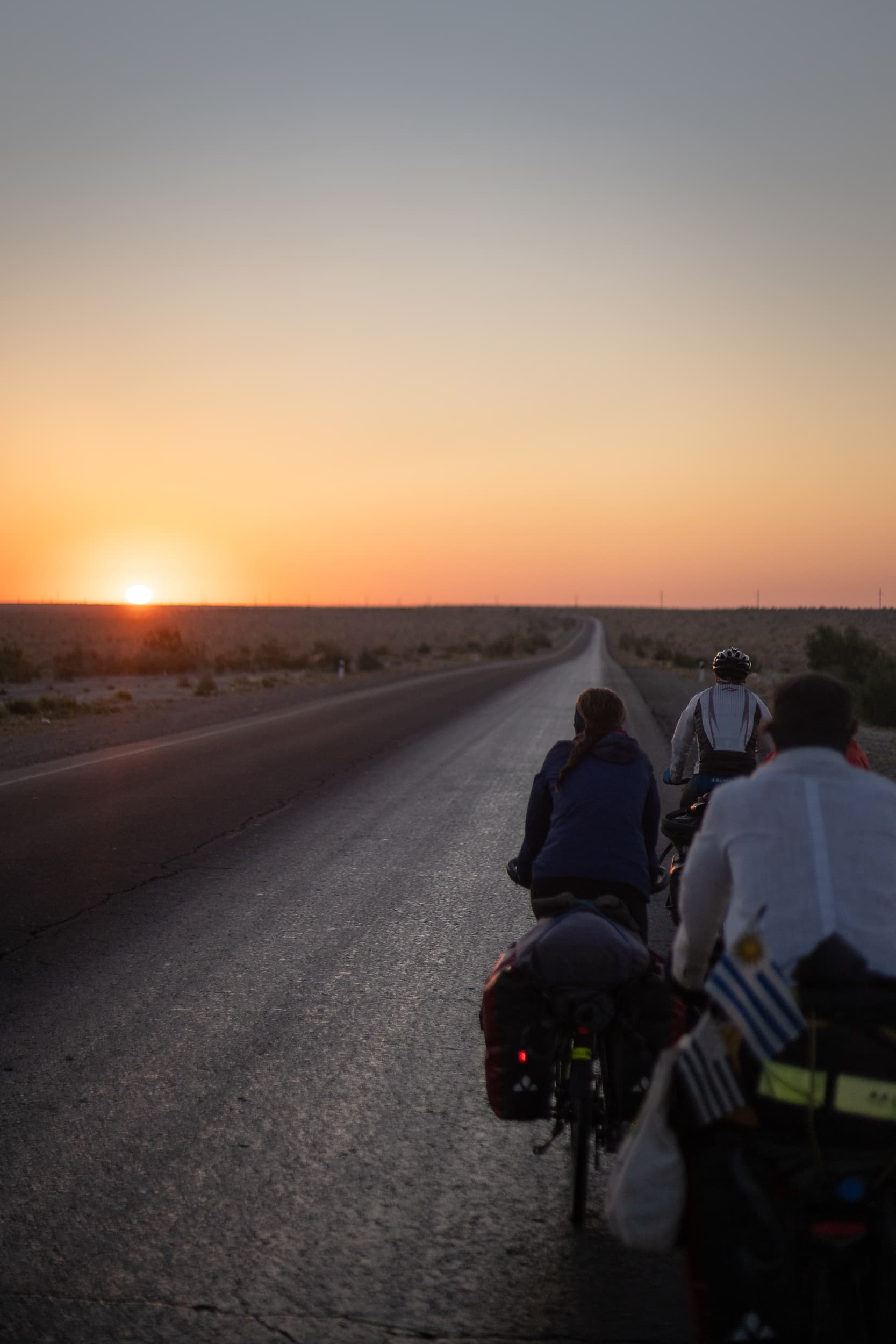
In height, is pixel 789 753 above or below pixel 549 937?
above

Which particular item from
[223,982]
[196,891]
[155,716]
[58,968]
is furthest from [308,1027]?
[155,716]

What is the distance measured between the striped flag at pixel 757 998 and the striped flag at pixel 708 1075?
0.23 feet

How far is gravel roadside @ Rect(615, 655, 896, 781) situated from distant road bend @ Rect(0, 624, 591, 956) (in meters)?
4.80

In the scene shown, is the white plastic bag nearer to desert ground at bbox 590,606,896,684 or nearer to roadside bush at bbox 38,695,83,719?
roadside bush at bbox 38,695,83,719

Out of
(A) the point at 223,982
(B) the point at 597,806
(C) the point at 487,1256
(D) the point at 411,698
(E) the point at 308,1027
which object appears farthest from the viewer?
(D) the point at 411,698

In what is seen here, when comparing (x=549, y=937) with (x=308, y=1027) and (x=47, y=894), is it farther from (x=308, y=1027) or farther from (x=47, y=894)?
(x=47, y=894)

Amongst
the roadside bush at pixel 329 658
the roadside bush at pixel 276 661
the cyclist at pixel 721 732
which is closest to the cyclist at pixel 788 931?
the cyclist at pixel 721 732

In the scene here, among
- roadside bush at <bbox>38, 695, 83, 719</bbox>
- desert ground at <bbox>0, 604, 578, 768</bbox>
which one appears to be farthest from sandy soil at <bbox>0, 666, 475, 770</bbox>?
roadside bush at <bbox>38, 695, 83, 719</bbox>

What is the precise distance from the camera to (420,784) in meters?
14.3

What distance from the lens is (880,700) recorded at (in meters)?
26.7

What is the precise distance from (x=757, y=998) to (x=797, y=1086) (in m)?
0.20

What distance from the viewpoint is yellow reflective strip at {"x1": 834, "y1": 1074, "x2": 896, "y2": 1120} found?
8.23 feet

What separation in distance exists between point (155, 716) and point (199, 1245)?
22.4 metres

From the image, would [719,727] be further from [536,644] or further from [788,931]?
[536,644]
